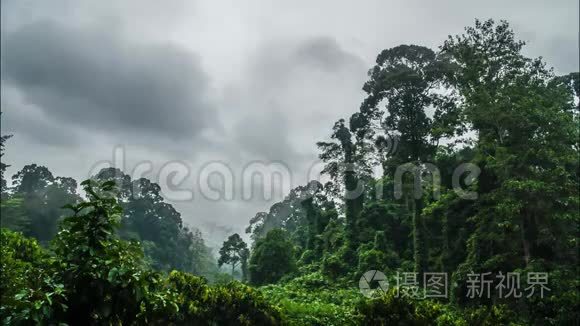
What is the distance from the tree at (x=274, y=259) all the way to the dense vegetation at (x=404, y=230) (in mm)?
81

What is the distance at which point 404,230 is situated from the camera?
1097 inches

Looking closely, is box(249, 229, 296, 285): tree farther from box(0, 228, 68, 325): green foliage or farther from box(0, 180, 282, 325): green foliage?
box(0, 228, 68, 325): green foliage

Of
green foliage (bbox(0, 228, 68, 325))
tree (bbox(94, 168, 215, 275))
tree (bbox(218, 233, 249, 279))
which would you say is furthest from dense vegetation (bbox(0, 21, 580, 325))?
tree (bbox(94, 168, 215, 275))

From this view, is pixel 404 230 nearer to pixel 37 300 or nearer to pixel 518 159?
pixel 518 159

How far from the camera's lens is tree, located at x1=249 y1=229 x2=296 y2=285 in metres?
30.6

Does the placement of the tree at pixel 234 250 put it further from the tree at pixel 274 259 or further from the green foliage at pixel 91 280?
the green foliage at pixel 91 280

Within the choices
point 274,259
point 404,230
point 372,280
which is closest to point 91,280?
point 372,280

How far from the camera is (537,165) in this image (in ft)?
55.1

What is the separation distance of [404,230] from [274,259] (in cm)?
838

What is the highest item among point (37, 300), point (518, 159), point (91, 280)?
point (518, 159)

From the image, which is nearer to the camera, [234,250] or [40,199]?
[40,199]

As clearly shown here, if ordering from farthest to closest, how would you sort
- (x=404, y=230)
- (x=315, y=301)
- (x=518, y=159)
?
(x=404, y=230) → (x=315, y=301) → (x=518, y=159)

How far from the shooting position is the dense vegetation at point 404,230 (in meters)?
4.11

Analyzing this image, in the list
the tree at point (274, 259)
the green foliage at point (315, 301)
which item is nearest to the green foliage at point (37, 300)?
the green foliage at point (315, 301)
